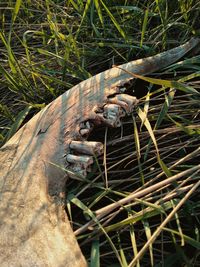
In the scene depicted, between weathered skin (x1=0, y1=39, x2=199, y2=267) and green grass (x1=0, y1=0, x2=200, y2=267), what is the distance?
2.6 inches

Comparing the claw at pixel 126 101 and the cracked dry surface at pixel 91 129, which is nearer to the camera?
the cracked dry surface at pixel 91 129

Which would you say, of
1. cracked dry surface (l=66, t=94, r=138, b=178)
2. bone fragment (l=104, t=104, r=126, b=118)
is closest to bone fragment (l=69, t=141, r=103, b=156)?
cracked dry surface (l=66, t=94, r=138, b=178)

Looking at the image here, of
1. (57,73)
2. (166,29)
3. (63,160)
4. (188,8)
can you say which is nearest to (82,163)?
(63,160)

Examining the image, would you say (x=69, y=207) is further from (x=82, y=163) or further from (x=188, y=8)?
(x=188, y=8)

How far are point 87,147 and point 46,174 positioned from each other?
0.17 metres

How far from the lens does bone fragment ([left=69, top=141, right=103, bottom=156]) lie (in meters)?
1.62

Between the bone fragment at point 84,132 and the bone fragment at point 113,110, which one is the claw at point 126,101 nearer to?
the bone fragment at point 113,110

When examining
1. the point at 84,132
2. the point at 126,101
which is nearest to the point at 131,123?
the point at 126,101

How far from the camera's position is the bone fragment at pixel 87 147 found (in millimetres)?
1625

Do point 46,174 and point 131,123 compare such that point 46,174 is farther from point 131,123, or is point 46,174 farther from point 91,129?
point 131,123

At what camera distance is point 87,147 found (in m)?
1.64

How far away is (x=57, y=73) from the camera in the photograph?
202 cm

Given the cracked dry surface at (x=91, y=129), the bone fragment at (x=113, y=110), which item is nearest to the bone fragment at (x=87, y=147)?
the cracked dry surface at (x=91, y=129)

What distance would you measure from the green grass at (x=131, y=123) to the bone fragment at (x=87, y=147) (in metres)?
0.06
